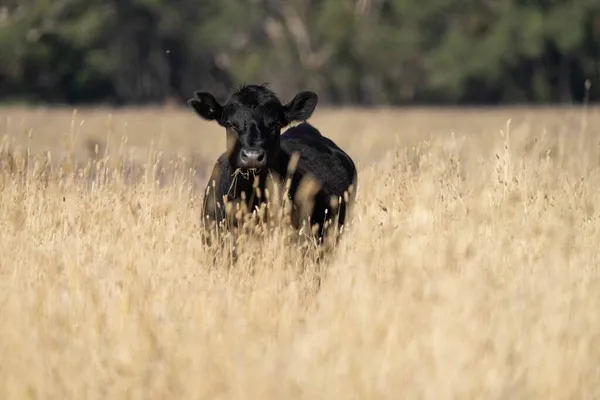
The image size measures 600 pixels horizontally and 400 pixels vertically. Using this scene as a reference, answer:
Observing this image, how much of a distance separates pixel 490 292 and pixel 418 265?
39 cm

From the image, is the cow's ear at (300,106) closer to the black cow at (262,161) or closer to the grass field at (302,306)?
the black cow at (262,161)

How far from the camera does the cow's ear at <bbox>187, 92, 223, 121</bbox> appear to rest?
9234mm

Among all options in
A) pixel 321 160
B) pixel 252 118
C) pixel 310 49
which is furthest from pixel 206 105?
pixel 310 49

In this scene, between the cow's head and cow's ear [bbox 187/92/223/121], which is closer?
the cow's head

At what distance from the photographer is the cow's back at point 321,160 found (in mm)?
9719

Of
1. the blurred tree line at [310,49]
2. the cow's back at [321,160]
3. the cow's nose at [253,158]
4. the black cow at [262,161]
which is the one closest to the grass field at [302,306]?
the black cow at [262,161]

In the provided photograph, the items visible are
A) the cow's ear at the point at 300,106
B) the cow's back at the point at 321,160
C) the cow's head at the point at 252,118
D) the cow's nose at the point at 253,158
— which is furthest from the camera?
the cow's back at the point at 321,160

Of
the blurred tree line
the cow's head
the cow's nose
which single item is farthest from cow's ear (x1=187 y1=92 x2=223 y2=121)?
the blurred tree line

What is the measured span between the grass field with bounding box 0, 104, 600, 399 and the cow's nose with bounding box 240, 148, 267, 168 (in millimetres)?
592

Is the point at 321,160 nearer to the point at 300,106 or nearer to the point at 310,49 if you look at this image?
the point at 300,106

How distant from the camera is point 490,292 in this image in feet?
20.8

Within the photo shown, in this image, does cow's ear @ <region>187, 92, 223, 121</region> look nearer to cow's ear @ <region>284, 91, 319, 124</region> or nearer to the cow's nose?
cow's ear @ <region>284, 91, 319, 124</region>

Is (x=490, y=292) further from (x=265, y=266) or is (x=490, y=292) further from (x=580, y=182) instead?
(x=580, y=182)

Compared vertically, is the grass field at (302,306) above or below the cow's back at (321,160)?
below
